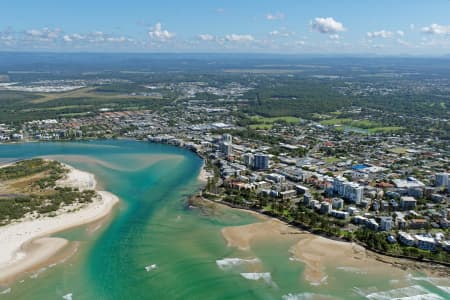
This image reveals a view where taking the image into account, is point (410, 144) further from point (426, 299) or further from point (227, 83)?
point (227, 83)

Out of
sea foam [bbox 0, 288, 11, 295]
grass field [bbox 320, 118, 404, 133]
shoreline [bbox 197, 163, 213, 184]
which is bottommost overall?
sea foam [bbox 0, 288, 11, 295]

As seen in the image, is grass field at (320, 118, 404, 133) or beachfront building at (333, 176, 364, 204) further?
grass field at (320, 118, 404, 133)

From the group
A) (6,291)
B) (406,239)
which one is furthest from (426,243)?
(6,291)

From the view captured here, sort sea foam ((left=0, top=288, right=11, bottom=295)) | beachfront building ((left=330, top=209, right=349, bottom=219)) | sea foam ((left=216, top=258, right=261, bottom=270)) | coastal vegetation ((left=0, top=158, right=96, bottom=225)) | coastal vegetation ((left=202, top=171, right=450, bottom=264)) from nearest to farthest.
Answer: sea foam ((left=0, top=288, right=11, bottom=295))
sea foam ((left=216, top=258, right=261, bottom=270))
coastal vegetation ((left=202, top=171, right=450, bottom=264))
beachfront building ((left=330, top=209, right=349, bottom=219))
coastal vegetation ((left=0, top=158, right=96, bottom=225))

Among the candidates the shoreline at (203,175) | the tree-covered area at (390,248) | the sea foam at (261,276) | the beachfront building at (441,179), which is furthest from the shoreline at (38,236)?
the beachfront building at (441,179)

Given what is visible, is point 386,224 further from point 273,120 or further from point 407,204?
point 273,120

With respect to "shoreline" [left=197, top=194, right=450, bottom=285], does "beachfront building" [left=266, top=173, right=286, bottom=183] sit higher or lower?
higher

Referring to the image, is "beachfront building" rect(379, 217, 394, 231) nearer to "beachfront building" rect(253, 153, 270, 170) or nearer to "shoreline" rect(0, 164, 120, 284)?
"beachfront building" rect(253, 153, 270, 170)

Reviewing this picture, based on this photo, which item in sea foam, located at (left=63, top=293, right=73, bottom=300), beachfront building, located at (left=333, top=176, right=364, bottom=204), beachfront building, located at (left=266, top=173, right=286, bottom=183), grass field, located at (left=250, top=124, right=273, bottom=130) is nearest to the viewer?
sea foam, located at (left=63, top=293, right=73, bottom=300)

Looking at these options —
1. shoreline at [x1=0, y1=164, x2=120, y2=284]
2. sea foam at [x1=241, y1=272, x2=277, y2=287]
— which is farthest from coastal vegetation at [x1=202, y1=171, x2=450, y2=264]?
shoreline at [x1=0, y1=164, x2=120, y2=284]

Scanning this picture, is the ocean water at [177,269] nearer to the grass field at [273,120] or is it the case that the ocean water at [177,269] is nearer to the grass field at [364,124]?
the grass field at [273,120]
